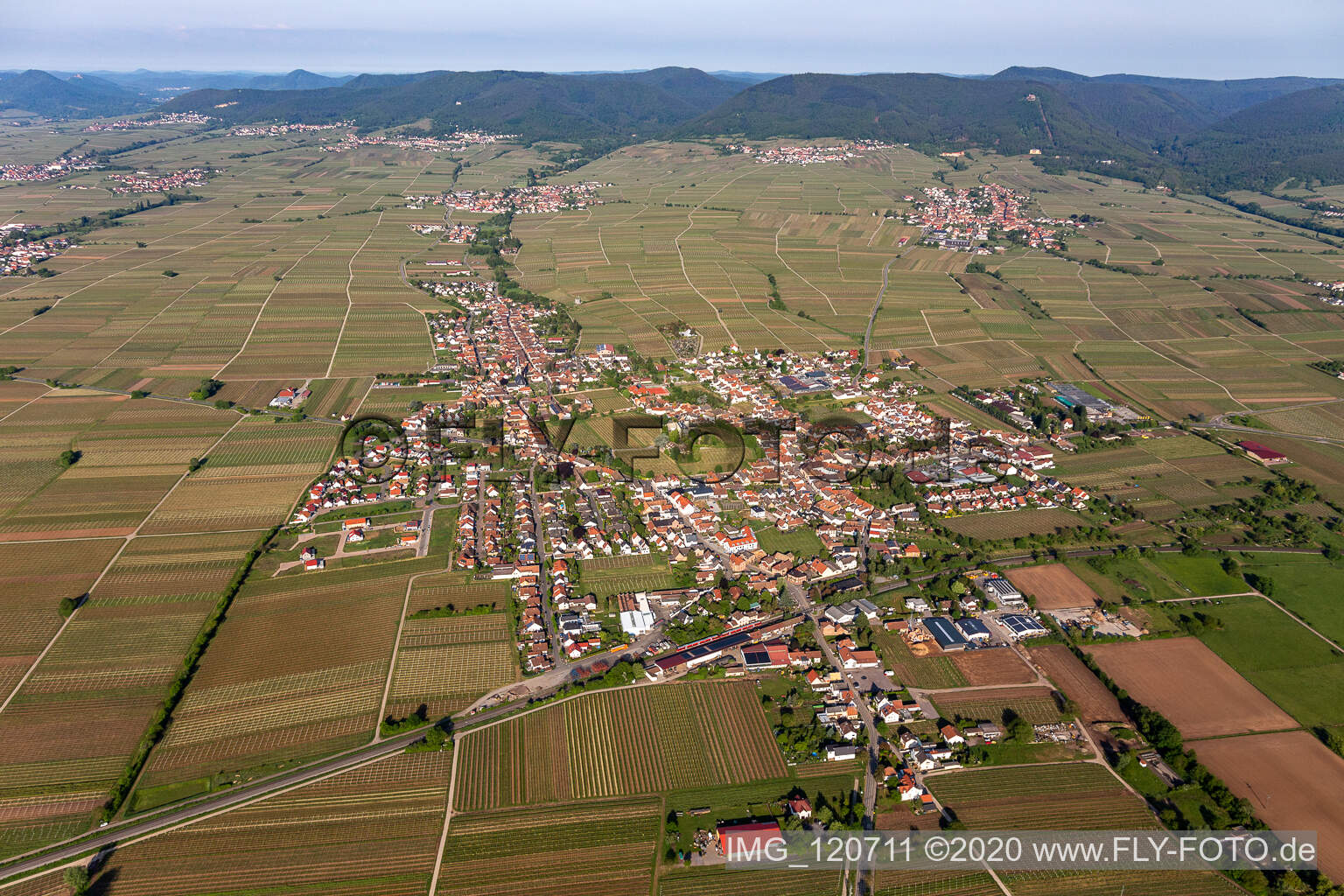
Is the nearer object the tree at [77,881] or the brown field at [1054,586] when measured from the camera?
the tree at [77,881]

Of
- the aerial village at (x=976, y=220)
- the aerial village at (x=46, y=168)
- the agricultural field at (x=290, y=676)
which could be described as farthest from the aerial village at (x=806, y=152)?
the agricultural field at (x=290, y=676)

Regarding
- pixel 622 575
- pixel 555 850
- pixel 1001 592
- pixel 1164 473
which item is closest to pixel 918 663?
pixel 1001 592

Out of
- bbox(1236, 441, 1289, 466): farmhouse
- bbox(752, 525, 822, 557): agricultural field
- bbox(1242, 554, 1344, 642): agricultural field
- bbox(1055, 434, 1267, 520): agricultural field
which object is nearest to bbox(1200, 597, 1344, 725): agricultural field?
bbox(1242, 554, 1344, 642): agricultural field

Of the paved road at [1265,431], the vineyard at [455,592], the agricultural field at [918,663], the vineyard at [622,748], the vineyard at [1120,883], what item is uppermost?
the paved road at [1265,431]

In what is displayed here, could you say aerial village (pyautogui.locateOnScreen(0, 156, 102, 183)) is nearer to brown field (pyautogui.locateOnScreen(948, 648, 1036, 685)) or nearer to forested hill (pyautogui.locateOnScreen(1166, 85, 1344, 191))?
brown field (pyautogui.locateOnScreen(948, 648, 1036, 685))

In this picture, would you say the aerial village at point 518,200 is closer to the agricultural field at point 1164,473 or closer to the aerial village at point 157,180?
the aerial village at point 157,180

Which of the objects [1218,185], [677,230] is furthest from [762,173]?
[1218,185]

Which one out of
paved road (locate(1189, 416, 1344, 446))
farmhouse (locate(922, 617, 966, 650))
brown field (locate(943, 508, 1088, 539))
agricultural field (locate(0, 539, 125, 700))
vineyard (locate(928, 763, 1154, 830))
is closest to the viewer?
vineyard (locate(928, 763, 1154, 830))
